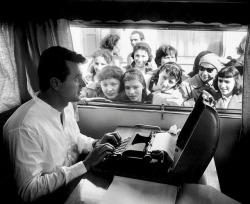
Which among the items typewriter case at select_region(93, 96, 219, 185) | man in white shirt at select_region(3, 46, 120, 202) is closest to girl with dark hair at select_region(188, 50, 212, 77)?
typewriter case at select_region(93, 96, 219, 185)

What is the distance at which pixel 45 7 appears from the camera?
6.37 feet

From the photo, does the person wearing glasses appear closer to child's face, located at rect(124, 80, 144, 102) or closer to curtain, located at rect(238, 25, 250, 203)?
curtain, located at rect(238, 25, 250, 203)

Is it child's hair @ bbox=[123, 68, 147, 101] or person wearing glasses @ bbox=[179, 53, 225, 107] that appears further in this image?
child's hair @ bbox=[123, 68, 147, 101]

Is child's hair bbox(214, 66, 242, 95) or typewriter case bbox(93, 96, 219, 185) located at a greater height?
child's hair bbox(214, 66, 242, 95)

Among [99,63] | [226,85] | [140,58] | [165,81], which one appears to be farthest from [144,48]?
[226,85]

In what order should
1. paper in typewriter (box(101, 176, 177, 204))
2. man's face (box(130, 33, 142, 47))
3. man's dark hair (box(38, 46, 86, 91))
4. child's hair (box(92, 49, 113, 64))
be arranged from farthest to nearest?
1. child's hair (box(92, 49, 113, 64))
2. man's face (box(130, 33, 142, 47))
3. man's dark hair (box(38, 46, 86, 91))
4. paper in typewriter (box(101, 176, 177, 204))

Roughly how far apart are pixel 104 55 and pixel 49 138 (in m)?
1.44

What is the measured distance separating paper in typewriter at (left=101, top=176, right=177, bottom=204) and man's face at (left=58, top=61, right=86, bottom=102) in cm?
76

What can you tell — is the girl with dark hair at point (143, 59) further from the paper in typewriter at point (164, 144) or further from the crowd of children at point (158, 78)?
the paper in typewriter at point (164, 144)

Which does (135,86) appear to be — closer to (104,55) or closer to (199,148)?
(104,55)

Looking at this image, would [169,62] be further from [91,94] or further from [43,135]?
[43,135]

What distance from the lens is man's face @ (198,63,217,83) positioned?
8.94 ft

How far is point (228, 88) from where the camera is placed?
2.73m

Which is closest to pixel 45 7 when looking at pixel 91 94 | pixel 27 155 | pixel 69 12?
pixel 69 12
